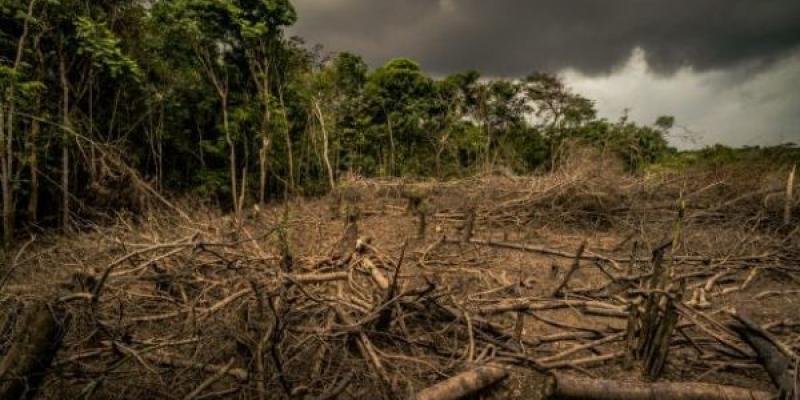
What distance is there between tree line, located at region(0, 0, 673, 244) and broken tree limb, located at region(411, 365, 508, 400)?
3720 mm

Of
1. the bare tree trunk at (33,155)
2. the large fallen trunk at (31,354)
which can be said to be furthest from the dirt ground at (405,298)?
the bare tree trunk at (33,155)

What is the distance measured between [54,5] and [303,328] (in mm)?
9340

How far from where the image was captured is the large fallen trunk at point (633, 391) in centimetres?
265

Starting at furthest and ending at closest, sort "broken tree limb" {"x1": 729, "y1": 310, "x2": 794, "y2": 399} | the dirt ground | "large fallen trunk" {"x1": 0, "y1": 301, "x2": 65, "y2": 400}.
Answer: the dirt ground, "broken tree limb" {"x1": 729, "y1": 310, "x2": 794, "y2": 399}, "large fallen trunk" {"x1": 0, "y1": 301, "x2": 65, "y2": 400}

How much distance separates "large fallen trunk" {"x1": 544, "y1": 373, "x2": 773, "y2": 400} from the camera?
265cm

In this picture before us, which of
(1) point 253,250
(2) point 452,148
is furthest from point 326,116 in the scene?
(1) point 253,250

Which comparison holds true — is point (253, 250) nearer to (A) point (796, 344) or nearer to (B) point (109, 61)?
(A) point (796, 344)

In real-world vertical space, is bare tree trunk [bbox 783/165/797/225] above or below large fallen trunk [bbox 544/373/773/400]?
above

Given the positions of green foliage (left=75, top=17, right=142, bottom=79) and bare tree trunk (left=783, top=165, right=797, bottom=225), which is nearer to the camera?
bare tree trunk (left=783, top=165, right=797, bottom=225)

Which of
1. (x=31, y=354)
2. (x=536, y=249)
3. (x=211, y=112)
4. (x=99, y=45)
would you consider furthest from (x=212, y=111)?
(x=31, y=354)

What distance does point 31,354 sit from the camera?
2.28 m

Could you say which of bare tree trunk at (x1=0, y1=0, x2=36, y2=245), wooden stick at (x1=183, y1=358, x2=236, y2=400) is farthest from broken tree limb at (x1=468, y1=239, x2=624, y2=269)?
bare tree trunk at (x1=0, y1=0, x2=36, y2=245)

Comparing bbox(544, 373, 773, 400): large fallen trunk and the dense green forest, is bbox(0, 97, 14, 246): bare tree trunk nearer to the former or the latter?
the dense green forest

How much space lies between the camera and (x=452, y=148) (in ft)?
63.3
